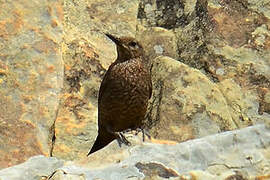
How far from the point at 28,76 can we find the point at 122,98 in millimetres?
820

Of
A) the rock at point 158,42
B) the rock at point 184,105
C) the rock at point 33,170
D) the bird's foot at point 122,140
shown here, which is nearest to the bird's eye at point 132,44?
the rock at point 184,105

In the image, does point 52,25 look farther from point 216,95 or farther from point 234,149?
point 234,149

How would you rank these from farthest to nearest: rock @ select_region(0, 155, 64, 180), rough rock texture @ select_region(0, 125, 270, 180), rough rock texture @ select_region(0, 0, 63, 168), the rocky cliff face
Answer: the rocky cliff face < rough rock texture @ select_region(0, 0, 63, 168) < rock @ select_region(0, 155, 64, 180) < rough rock texture @ select_region(0, 125, 270, 180)

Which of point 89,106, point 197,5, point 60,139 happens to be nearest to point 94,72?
point 89,106

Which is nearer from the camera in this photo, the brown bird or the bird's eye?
the brown bird

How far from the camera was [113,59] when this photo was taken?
6.59 metres

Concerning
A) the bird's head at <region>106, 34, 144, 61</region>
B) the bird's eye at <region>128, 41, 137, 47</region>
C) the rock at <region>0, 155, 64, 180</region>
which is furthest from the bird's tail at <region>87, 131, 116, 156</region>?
the rock at <region>0, 155, 64, 180</region>

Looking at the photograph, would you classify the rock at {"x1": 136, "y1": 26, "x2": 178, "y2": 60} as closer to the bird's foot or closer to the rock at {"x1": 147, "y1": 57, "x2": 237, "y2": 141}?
the rock at {"x1": 147, "y1": 57, "x2": 237, "y2": 141}

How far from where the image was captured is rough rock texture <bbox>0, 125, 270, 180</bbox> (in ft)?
12.5

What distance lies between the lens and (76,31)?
6496 millimetres

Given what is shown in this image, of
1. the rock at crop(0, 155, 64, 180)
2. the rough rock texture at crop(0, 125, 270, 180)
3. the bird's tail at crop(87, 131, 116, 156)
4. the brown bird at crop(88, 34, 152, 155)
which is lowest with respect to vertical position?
the bird's tail at crop(87, 131, 116, 156)

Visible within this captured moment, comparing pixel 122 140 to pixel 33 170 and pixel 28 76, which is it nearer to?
pixel 33 170

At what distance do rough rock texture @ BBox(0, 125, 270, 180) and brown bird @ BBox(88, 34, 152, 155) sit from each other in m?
1.74

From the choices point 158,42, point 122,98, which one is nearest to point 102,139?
point 122,98
